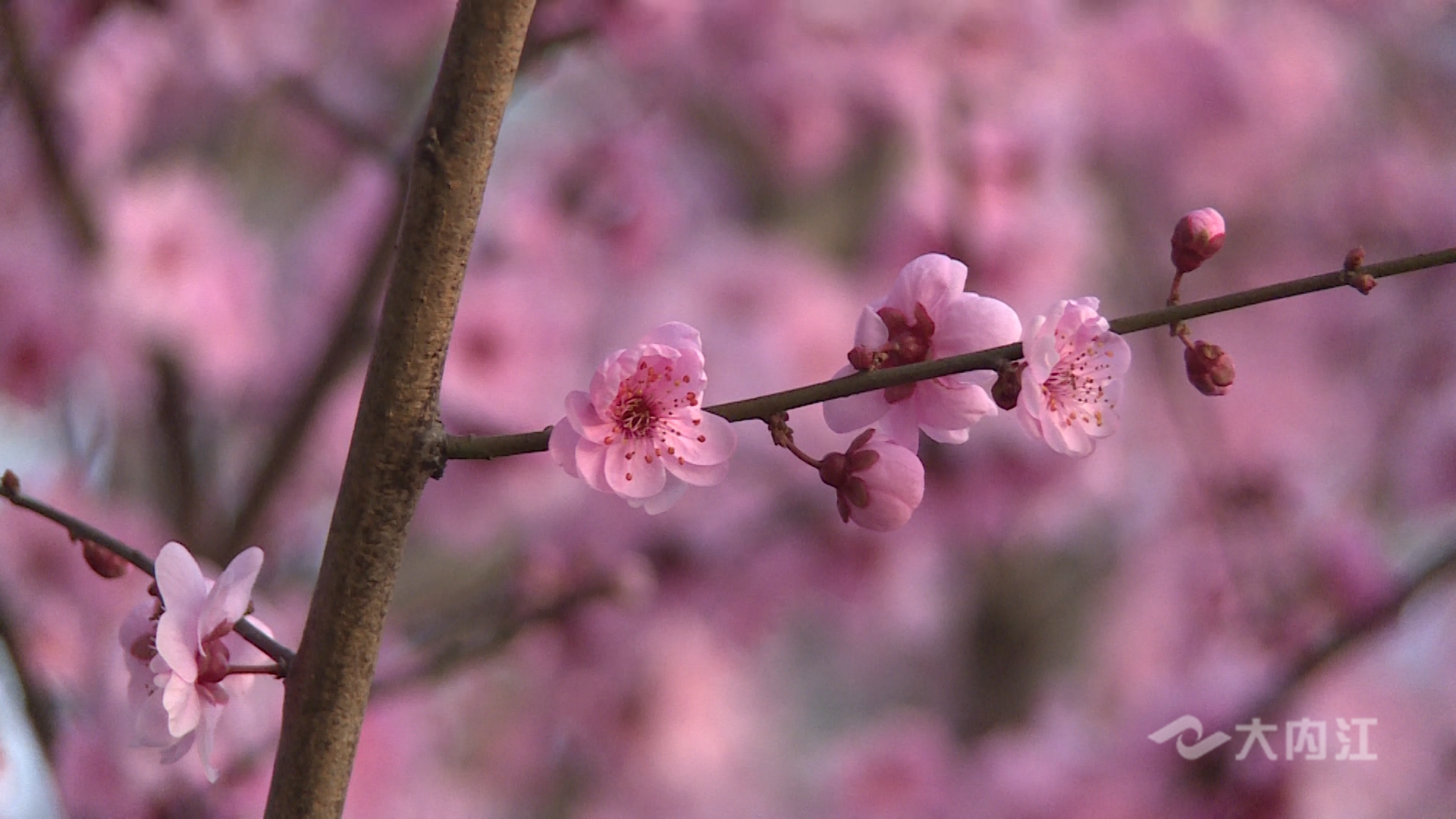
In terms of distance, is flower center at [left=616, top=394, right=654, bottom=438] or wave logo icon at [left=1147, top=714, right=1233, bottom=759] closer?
flower center at [left=616, top=394, right=654, bottom=438]

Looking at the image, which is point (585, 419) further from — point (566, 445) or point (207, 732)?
point (207, 732)

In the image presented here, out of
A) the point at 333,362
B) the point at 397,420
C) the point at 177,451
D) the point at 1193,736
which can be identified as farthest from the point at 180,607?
the point at 1193,736

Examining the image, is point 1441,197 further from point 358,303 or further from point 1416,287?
point 358,303

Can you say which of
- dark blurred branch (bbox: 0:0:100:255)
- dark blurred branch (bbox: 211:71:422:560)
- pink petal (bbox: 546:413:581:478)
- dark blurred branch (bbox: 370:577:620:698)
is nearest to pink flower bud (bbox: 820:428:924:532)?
pink petal (bbox: 546:413:581:478)

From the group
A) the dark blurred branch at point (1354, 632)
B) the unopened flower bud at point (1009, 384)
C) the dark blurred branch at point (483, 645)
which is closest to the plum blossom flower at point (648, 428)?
the unopened flower bud at point (1009, 384)

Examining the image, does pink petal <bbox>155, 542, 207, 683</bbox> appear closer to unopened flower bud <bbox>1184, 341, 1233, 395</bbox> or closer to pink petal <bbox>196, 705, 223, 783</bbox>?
pink petal <bbox>196, 705, 223, 783</bbox>

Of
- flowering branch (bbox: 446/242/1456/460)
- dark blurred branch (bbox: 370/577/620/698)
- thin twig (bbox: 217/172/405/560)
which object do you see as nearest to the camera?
flowering branch (bbox: 446/242/1456/460)

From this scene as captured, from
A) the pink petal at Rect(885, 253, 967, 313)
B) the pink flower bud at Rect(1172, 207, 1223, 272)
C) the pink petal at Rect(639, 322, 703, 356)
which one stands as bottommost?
the pink petal at Rect(639, 322, 703, 356)

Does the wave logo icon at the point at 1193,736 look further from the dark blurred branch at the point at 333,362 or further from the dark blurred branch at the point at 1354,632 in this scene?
the dark blurred branch at the point at 333,362

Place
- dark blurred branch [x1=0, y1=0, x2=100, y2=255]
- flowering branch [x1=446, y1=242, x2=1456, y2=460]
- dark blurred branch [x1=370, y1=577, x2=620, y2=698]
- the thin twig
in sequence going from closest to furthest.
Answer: flowering branch [x1=446, y1=242, x2=1456, y2=460] → dark blurred branch [x1=370, y1=577, x2=620, y2=698] → dark blurred branch [x1=0, y1=0, x2=100, y2=255] → the thin twig
